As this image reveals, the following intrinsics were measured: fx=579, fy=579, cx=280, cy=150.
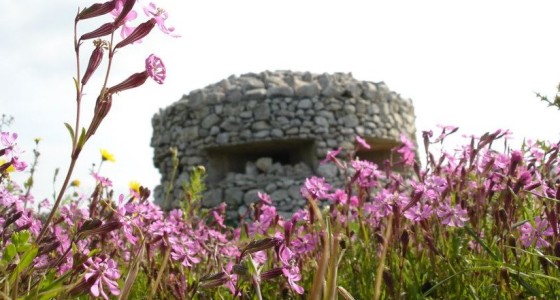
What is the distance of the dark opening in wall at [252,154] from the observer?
1182 centimetres

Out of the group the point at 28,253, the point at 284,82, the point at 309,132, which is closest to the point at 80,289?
the point at 28,253

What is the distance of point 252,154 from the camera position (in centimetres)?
1308

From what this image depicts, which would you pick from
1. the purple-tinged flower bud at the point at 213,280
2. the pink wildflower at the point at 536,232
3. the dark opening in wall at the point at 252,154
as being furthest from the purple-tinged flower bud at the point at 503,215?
Result: the dark opening in wall at the point at 252,154

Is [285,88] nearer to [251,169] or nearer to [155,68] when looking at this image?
[251,169]

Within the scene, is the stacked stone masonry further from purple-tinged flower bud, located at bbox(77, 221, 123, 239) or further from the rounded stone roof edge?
purple-tinged flower bud, located at bbox(77, 221, 123, 239)

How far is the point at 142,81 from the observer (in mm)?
1005

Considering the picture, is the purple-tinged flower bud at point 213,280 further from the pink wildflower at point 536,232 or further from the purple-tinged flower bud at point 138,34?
the pink wildflower at point 536,232

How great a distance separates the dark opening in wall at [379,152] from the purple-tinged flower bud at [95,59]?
1145cm

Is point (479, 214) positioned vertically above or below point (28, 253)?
below

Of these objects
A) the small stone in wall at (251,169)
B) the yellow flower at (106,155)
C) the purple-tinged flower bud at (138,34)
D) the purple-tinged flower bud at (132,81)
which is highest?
the purple-tinged flower bud at (138,34)

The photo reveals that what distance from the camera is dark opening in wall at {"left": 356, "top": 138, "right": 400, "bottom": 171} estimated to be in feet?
40.9

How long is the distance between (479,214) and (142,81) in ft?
4.08

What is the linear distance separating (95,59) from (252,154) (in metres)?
12.1

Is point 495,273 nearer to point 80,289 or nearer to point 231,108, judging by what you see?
point 80,289
